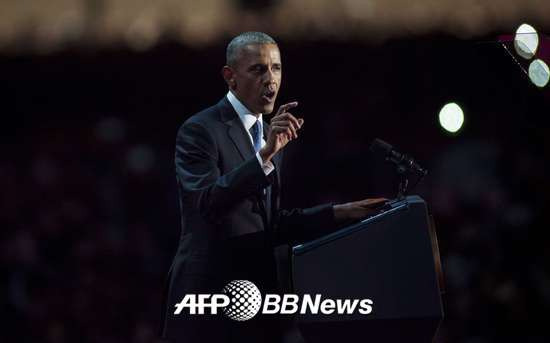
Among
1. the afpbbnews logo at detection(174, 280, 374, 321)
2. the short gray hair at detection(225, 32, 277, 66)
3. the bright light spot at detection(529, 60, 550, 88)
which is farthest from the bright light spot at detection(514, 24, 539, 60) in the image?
the afpbbnews logo at detection(174, 280, 374, 321)

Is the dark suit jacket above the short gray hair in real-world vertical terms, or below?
below

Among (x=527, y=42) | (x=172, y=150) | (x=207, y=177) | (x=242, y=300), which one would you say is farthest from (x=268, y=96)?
(x=172, y=150)

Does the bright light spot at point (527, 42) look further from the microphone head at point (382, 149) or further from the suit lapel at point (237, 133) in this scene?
the suit lapel at point (237, 133)

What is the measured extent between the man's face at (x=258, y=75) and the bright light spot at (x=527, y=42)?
0.58 m

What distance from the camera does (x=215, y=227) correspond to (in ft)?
6.07

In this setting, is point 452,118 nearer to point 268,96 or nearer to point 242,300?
point 268,96

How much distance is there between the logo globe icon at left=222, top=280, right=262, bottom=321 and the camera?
182 cm

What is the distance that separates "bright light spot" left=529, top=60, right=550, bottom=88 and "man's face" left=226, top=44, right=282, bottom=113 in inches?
24.0

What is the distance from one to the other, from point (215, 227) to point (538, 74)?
2.79ft

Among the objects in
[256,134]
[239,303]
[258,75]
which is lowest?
[239,303]

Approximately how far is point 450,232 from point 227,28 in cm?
129

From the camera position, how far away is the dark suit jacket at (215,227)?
1842mm

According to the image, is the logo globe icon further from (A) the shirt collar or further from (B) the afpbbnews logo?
(A) the shirt collar

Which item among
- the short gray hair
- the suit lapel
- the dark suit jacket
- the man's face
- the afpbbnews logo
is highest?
the short gray hair
